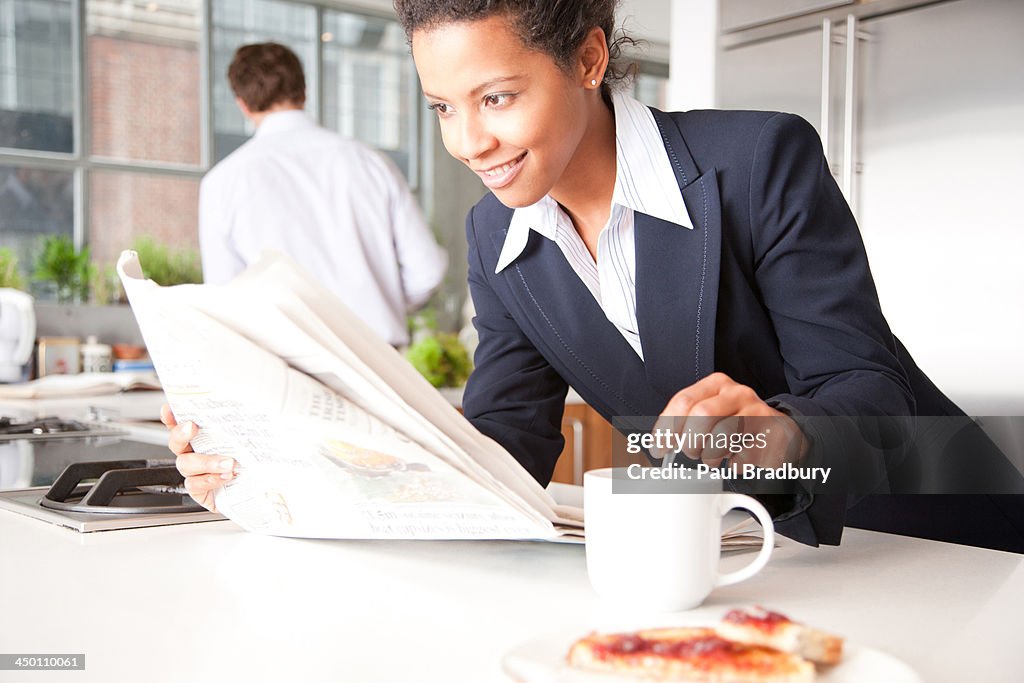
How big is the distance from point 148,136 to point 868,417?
4406 mm

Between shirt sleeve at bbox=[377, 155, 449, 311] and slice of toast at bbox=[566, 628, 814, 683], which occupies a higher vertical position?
shirt sleeve at bbox=[377, 155, 449, 311]

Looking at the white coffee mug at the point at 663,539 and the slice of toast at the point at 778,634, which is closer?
the slice of toast at the point at 778,634

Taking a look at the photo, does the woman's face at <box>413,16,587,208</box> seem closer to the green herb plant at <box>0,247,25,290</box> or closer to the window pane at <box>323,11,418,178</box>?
the green herb plant at <box>0,247,25,290</box>

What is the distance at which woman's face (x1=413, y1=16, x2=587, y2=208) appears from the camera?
0.99 m

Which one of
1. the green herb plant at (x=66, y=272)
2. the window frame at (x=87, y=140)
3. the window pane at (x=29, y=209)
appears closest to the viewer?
the green herb plant at (x=66, y=272)

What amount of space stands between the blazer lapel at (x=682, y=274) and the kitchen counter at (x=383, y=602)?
0.28 m

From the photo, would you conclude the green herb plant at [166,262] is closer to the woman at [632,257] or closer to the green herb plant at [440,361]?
the green herb plant at [440,361]

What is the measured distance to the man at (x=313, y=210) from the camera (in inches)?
120

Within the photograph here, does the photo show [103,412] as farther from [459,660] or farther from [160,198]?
[160,198]

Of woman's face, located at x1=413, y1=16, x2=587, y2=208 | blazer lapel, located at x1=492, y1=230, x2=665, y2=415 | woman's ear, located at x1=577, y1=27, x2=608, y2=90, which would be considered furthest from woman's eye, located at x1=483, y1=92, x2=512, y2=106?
blazer lapel, located at x1=492, y1=230, x2=665, y2=415

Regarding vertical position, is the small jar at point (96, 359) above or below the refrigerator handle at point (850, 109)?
below

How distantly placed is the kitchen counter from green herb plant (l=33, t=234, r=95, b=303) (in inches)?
140

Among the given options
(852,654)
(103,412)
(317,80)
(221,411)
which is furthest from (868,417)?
(317,80)

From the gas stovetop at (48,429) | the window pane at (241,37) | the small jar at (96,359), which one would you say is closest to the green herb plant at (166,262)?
the window pane at (241,37)
